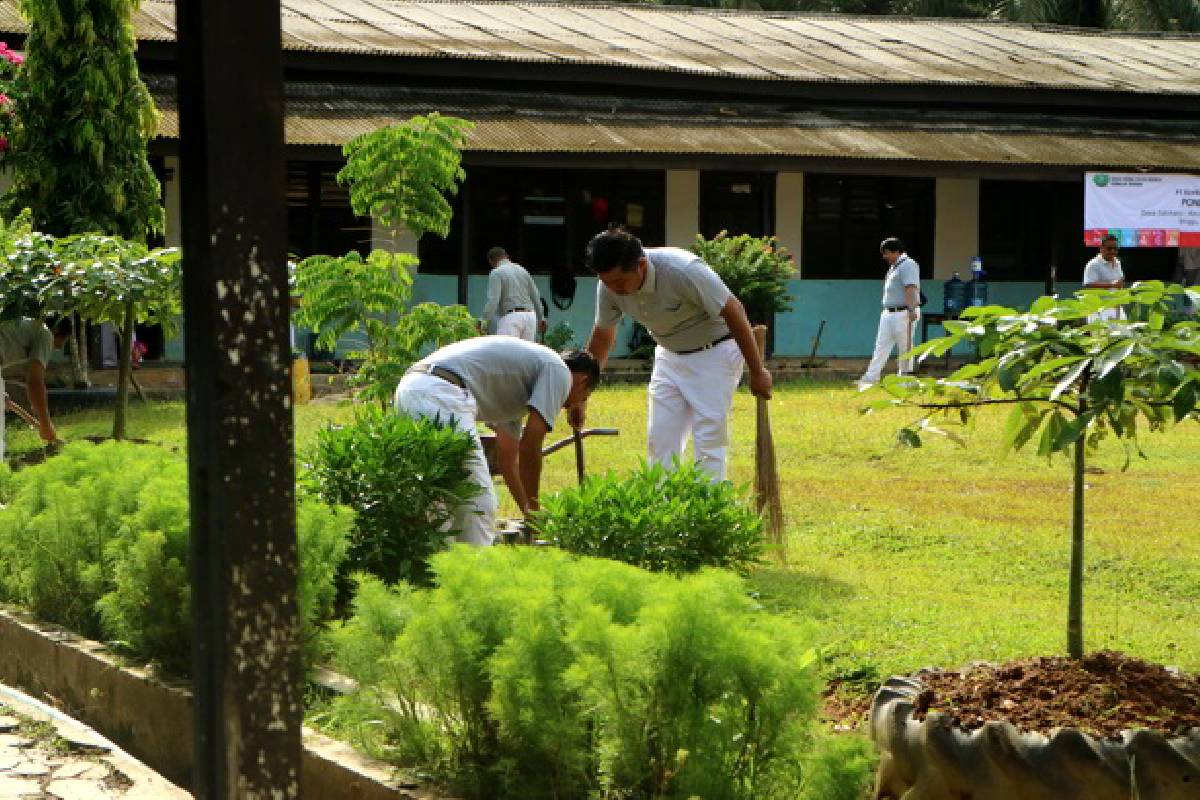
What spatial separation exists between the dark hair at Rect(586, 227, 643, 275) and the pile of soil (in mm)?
3681

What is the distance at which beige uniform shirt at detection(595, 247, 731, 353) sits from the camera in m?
8.41

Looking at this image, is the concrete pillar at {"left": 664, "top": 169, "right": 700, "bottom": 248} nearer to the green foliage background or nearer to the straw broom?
the green foliage background

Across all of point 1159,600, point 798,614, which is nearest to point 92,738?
point 798,614

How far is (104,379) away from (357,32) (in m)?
6.02

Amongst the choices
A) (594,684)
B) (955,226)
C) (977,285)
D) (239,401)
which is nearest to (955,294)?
(977,285)

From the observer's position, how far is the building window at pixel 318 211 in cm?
2114

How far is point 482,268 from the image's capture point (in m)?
22.2

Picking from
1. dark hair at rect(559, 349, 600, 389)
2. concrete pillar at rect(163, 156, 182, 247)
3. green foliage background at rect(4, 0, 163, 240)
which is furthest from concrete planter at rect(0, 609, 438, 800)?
concrete pillar at rect(163, 156, 182, 247)

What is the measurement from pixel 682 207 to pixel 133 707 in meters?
17.8

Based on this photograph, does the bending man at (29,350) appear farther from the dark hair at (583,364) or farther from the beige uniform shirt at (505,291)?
the beige uniform shirt at (505,291)

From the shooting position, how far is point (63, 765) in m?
5.81

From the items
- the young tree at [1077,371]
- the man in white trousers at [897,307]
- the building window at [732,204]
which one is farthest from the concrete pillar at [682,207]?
the young tree at [1077,371]

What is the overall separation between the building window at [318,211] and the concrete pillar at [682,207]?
410 cm

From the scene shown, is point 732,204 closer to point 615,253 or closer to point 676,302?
point 676,302
